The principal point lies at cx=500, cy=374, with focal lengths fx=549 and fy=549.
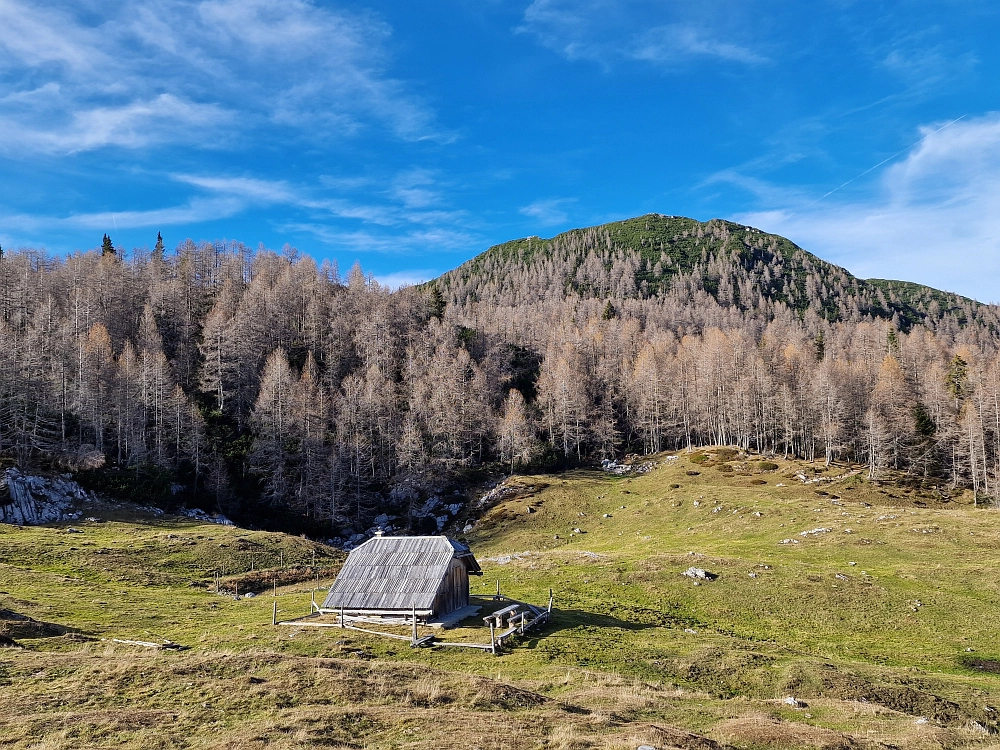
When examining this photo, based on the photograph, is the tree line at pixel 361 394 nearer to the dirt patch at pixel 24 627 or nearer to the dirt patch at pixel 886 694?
the dirt patch at pixel 24 627

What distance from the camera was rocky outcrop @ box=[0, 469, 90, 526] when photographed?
62.8 meters

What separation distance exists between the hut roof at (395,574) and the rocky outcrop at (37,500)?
46843mm

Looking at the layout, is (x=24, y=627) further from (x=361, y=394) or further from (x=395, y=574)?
(x=361, y=394)

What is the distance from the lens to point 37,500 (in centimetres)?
6575

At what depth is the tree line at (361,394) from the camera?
306ft

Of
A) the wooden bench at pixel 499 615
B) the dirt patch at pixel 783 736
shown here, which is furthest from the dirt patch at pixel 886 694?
the wooden bench at pixel 499 615

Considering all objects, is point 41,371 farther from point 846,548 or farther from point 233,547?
point 846,548

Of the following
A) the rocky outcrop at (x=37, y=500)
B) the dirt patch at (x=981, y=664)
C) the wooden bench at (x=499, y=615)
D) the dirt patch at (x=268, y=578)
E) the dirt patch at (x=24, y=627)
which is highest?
the rocky outcrop at (x=37, y=500)

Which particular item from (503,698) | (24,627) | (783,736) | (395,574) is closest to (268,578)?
(395,574)

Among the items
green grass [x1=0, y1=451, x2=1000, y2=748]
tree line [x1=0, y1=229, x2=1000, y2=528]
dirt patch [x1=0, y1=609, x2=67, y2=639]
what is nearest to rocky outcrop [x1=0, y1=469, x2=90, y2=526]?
green grass [x1=0, y1=451, x2=1000, y2=748]

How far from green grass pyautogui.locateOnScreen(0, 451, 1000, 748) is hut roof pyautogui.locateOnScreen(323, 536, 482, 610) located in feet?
11.0

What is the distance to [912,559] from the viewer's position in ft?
174

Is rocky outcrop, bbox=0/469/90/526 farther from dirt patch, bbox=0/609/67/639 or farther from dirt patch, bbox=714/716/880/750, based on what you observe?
dirt patch, bbox=714/716/880/750

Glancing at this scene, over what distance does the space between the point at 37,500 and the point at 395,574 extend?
2144 inches
